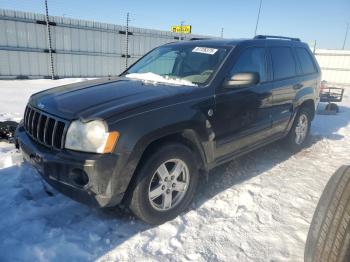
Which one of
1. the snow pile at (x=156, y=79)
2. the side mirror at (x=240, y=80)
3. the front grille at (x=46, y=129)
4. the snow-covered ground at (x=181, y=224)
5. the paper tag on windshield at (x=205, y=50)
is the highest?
the paper tag on windshield at (x=205, y=50)

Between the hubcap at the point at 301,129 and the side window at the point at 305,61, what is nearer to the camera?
the side window at the point at 305,61

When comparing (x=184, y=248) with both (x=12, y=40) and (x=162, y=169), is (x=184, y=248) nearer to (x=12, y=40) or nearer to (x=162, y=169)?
(x=162, y=169)

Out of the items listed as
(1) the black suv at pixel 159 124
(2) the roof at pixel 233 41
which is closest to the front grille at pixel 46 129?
(1) the black suv at pixel 159 124

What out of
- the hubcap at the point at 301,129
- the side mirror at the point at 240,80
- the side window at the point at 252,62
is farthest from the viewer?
the hubcap at the point at 301,129

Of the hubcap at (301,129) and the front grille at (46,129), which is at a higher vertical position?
the front grille at (46,129)

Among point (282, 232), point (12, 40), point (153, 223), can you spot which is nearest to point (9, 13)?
point (12, 40)

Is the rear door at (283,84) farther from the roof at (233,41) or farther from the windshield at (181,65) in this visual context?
the windshield at (181,65)

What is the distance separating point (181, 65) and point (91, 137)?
181cm

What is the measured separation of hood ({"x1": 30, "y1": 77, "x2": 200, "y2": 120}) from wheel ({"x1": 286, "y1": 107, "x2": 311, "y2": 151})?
2.76 metres

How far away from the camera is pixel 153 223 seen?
2.92 meters

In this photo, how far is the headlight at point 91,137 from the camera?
242cm

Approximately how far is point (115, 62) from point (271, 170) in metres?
11.8

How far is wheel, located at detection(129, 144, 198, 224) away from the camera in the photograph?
2713 mm

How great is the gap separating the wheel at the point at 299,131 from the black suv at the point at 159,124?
0.76 m
